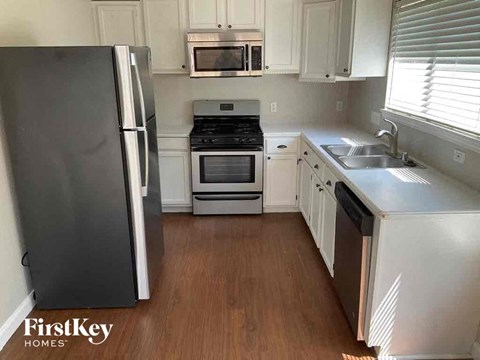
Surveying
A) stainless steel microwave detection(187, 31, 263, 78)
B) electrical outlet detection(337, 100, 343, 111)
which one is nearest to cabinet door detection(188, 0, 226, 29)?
stainless steel microwave detection(187, 31, 263, 78)

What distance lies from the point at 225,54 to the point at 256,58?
0.30 m

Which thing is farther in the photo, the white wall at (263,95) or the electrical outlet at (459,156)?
the white wall at (263,95)

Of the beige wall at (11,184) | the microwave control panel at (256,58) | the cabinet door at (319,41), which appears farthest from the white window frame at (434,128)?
the beige wall at (11,184)

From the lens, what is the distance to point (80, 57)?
2061mm

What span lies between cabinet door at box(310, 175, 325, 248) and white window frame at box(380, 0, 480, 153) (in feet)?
2.54

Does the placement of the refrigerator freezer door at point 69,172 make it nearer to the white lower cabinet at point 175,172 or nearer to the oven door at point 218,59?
the white lower cabinet at point 175,172

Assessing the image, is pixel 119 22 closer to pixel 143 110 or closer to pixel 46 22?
pixel 46 22

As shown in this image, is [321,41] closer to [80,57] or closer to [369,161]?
[369,161]

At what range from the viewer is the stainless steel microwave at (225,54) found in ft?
11.7

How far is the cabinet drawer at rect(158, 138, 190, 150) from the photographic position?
3.75 meters

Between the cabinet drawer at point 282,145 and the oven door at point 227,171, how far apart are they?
4.8 inches

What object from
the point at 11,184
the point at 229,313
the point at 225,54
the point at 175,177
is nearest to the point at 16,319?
the point at 11,184

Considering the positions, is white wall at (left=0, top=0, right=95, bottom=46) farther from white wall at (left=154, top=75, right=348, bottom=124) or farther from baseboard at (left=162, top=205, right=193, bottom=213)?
baseboard at (left=162, top=205, right=193, bottom=213)

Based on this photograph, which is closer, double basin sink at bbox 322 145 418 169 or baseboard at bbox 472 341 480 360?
baseboard at bbox 472 341 480 360
